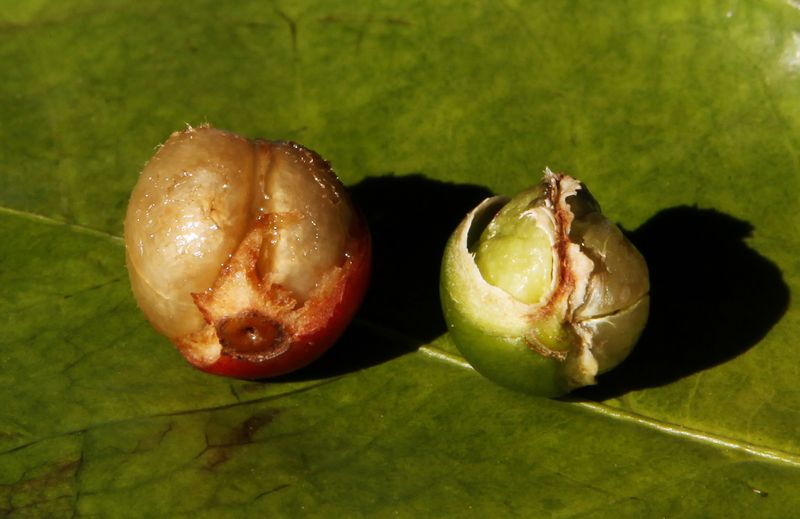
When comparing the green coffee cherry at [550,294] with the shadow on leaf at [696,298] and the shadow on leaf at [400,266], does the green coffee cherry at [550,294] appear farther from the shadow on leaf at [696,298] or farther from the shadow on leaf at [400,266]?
the shadow on leaf at [400,266]

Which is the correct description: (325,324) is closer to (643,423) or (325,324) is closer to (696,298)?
(643,423)

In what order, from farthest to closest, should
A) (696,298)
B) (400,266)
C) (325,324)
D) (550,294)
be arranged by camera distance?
(400,266) → (696,298) → (325,324) → (550,294)

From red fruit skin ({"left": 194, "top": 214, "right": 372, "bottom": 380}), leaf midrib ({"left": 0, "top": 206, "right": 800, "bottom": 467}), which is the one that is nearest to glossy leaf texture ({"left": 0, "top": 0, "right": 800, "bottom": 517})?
leaf midrib ({"left": 0, "top": 206, "right": 800, "bottom": 467})

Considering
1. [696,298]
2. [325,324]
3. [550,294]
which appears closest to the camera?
[550,294]

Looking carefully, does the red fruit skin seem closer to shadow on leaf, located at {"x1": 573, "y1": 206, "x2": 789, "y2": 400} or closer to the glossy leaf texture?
the glossy leaf texture

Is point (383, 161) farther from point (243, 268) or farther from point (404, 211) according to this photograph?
point (243, 268)

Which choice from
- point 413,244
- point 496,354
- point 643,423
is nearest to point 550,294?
point 496,354
